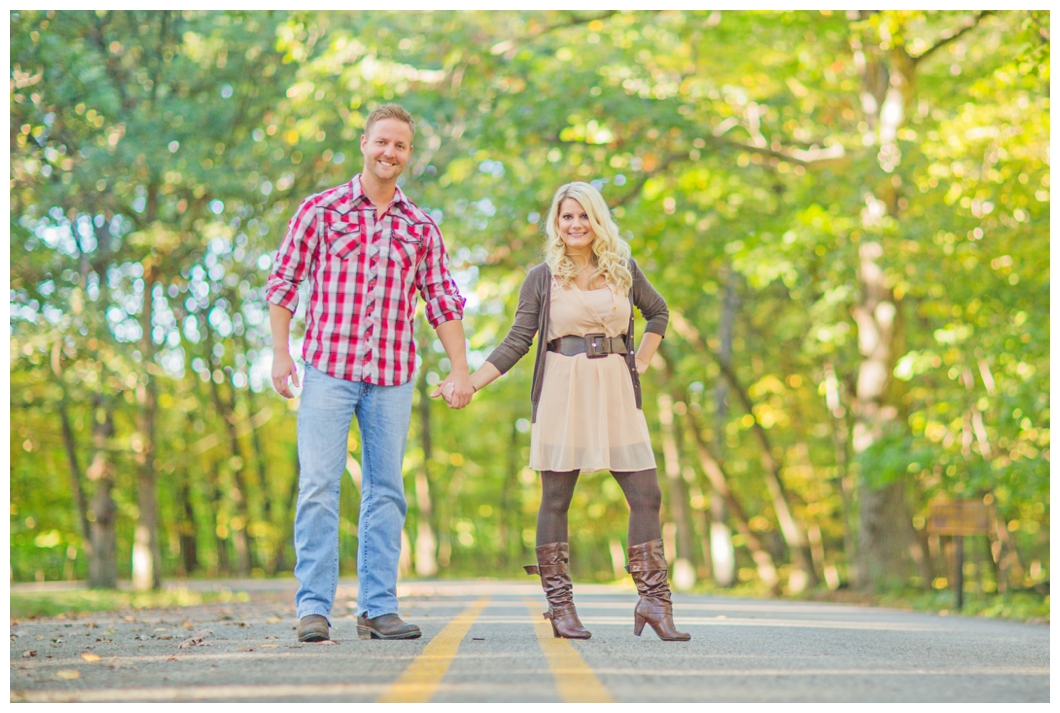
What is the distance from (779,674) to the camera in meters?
4.16

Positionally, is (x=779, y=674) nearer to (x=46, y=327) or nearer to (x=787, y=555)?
(x=46, y=327)

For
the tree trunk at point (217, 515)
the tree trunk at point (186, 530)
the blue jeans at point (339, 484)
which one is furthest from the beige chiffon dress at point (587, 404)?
the tree trunk at point (186, 530)

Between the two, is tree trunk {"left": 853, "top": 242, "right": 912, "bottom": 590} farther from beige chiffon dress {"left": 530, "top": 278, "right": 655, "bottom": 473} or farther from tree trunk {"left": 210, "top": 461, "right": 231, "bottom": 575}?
tree trunk {"left": 210, "top": 461, "right": 231, "bottom": 575}

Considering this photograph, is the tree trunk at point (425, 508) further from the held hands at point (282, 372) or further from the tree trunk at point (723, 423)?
the held hands at point (282, 372)

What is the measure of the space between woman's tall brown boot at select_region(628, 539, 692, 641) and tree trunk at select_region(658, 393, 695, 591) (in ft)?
60.8

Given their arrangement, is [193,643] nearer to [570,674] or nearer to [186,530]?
[570,674]

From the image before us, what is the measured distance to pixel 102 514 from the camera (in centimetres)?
1819

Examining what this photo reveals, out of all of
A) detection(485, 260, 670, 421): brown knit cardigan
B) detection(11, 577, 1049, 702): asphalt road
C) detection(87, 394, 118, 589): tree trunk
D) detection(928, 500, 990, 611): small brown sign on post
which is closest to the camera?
detection(11, 577, 1049, 702): asphalt road

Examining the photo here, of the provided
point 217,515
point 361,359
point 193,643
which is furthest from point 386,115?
point 217,515

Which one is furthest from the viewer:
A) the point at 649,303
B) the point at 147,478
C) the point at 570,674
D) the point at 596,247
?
the point at 147,478

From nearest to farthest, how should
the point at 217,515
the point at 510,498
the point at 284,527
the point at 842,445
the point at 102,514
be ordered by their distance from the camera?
1. the point at 102,514
2. the point at 842,445
3. the point at 217,515
4. the point at 284,527
5. the point at 510,498

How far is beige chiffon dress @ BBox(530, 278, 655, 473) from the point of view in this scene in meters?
5.53

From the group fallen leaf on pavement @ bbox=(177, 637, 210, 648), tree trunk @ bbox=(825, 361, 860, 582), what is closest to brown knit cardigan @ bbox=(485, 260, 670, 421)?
fallen leaf on pavement @ bbox=(177, 637, 210, 648)

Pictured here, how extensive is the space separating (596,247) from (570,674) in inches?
93.9
